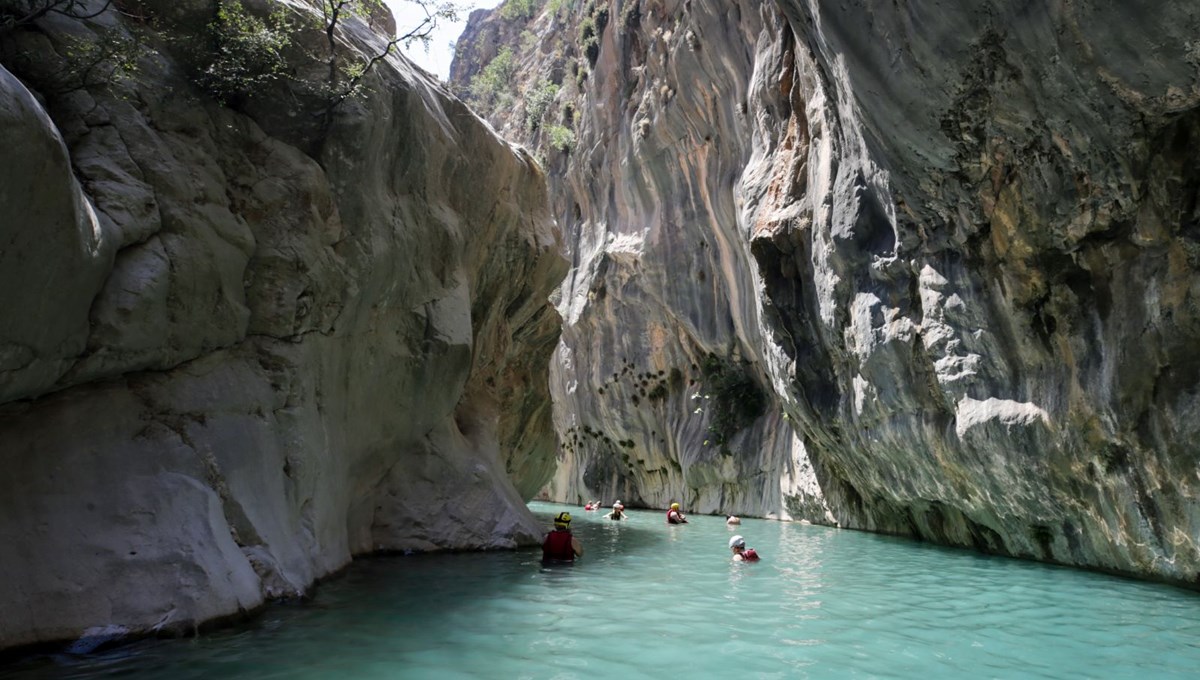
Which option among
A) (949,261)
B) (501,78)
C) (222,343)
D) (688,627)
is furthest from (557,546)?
(501,78)

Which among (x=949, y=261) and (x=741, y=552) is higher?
(x=949, y=261)

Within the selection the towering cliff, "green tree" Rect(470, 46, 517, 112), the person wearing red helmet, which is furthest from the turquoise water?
"green tree" Rect(470, 46, 517, 112)

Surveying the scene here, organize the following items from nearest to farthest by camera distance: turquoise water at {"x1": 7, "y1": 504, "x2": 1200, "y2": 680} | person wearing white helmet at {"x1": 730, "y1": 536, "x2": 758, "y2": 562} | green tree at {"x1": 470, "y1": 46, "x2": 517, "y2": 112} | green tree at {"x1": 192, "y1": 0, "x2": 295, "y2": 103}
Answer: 1. turquoise water at {"x1": 7, "y1": 504, "x2": 1200, "y2": 680}
2. green tree at {"x1": 192, "y1": 0, "x2": 295, "y2": 103}
3. person wearing white helmet at {"x1": 730, "y1": 536, "x2": 758, "y2": 562}
4. green tree at {"x1": 470, "y1": 46, "x2": 517, "y2": 112}

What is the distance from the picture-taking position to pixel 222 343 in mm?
7566

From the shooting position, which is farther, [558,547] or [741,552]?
[741,552]

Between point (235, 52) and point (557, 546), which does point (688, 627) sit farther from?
point (235, 52)

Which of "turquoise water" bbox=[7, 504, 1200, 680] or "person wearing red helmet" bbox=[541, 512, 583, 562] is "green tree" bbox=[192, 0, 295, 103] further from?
"person wearing red helmet" bbox=[541, 512, 583, 562]

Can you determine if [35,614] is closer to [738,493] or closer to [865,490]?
[865,490]

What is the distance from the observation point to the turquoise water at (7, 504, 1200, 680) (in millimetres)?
5289

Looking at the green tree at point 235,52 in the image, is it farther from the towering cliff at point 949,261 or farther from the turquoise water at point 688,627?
the towering cliff at point 949,261

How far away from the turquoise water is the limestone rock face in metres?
0.64

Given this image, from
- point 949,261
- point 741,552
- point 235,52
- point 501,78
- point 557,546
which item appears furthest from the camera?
point 501,78

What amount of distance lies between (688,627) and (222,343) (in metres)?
5.04

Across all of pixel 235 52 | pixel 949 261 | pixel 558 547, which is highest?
pixel 235 52
